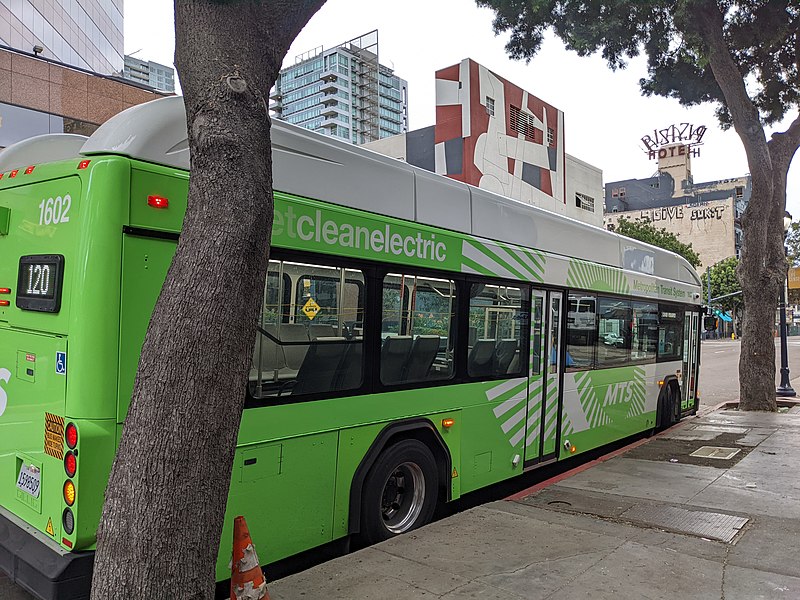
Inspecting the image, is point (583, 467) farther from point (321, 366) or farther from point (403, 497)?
point (321, 366)

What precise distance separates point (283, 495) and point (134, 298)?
1693 mm

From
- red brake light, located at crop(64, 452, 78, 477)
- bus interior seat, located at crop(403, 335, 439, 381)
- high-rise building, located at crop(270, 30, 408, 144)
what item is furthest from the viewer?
high-rise building, located at crop(270, 30, 408, 144)

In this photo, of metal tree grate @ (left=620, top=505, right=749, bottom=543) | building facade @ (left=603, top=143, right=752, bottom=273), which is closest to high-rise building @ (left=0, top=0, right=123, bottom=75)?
metal tree grate @ (left=620, top=505, right=749, bottom=543)

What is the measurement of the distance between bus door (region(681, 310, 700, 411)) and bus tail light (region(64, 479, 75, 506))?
1104 centimetres

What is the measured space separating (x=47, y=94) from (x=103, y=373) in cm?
2148

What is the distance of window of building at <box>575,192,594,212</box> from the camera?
121 ft

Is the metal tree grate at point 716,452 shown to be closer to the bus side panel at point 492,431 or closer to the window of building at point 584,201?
the bus side panel at point 492,431

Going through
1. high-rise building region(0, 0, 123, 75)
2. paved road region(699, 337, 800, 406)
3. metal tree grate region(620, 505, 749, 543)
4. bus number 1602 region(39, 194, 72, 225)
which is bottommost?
metal tree grate region(620, 505, 749, 543)

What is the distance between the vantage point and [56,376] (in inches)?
147

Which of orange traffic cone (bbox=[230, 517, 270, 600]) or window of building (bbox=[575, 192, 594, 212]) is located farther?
window of building (bbox=[575, 192, 594, 212])

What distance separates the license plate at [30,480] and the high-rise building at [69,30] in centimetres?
2226

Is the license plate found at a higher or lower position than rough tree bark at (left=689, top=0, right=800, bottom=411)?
lower

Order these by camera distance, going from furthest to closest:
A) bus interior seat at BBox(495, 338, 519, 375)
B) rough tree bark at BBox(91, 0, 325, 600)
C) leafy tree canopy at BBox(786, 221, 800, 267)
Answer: leafy tree canopy at BBox(786, 221, 800, 267) < bus interior seat at BBox(495, 338, 519, 375) < rough tree bark at BBox(91, 0, 325, 600)

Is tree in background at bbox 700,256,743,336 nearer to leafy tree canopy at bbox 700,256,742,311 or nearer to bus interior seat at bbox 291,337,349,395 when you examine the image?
leafy tree canopy at bbox 700,256,742,311
